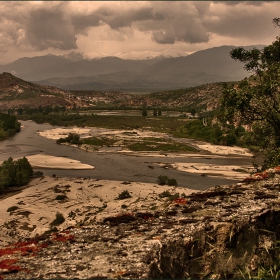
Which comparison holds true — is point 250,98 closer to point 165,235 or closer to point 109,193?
point 165,235

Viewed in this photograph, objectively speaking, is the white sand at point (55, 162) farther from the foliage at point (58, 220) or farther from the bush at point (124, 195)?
the foliage at point (58, 220)

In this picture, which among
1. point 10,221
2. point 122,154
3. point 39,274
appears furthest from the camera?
point 122,154

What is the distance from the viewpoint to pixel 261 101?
2209 cm

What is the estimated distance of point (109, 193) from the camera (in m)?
52.1

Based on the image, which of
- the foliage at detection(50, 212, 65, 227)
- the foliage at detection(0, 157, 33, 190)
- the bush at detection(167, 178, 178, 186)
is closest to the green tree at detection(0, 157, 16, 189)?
the foliage at detection(0, 157, 33, 190)

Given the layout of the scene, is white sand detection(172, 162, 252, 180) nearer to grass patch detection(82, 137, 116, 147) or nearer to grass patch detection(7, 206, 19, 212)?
grass patch detection(82, 137, 116, 147)

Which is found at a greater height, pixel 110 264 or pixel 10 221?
pixel 110 264

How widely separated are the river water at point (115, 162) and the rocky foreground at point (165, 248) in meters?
42.1

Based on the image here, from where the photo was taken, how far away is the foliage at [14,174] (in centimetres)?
5556

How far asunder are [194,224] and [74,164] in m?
63.6

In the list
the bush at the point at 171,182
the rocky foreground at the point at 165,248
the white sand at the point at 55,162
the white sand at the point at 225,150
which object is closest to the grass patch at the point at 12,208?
the bush at the point at 171,182

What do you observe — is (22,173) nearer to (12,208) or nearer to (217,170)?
(12,208)

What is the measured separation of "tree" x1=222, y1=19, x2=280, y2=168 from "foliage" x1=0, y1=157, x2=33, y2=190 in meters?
44.2

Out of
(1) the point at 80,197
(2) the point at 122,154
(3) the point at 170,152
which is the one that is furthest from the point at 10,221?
(3) the point at 170,152
